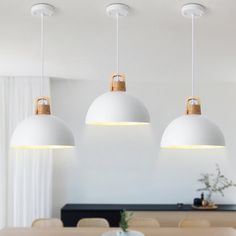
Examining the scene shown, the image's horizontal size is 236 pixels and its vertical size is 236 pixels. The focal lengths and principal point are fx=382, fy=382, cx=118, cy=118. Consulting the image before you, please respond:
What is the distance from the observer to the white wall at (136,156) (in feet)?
17.1

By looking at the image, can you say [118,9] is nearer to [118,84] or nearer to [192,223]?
[118,84]

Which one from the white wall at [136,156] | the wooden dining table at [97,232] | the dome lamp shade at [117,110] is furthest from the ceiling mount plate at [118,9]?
the white wall at [136,156]

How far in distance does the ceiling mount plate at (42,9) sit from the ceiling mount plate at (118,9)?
15.0 inches

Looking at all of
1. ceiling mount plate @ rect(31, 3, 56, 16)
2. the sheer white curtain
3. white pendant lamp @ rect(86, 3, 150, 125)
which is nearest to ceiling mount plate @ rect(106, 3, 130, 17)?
white pendant lamp @ rect(86, 3, 150, 125)

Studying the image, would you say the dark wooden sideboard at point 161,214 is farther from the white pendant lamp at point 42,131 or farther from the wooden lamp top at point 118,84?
the wooden lamp top at point 118,84

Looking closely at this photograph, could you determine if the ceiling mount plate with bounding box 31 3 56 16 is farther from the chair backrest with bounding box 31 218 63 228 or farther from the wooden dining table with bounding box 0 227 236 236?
the chair backrest with bounding box 31 218 63 228

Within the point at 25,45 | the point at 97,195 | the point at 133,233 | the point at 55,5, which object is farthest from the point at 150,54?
the point at 97,195

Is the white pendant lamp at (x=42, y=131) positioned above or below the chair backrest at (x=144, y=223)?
above

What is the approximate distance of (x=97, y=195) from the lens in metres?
5.21

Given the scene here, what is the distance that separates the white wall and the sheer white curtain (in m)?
0.28

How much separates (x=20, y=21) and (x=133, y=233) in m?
1.89

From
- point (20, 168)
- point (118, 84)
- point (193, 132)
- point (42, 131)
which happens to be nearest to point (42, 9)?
point (118, 84)

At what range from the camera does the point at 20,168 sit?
16.2 feet

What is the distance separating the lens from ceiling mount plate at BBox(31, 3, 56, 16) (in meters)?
2.51
